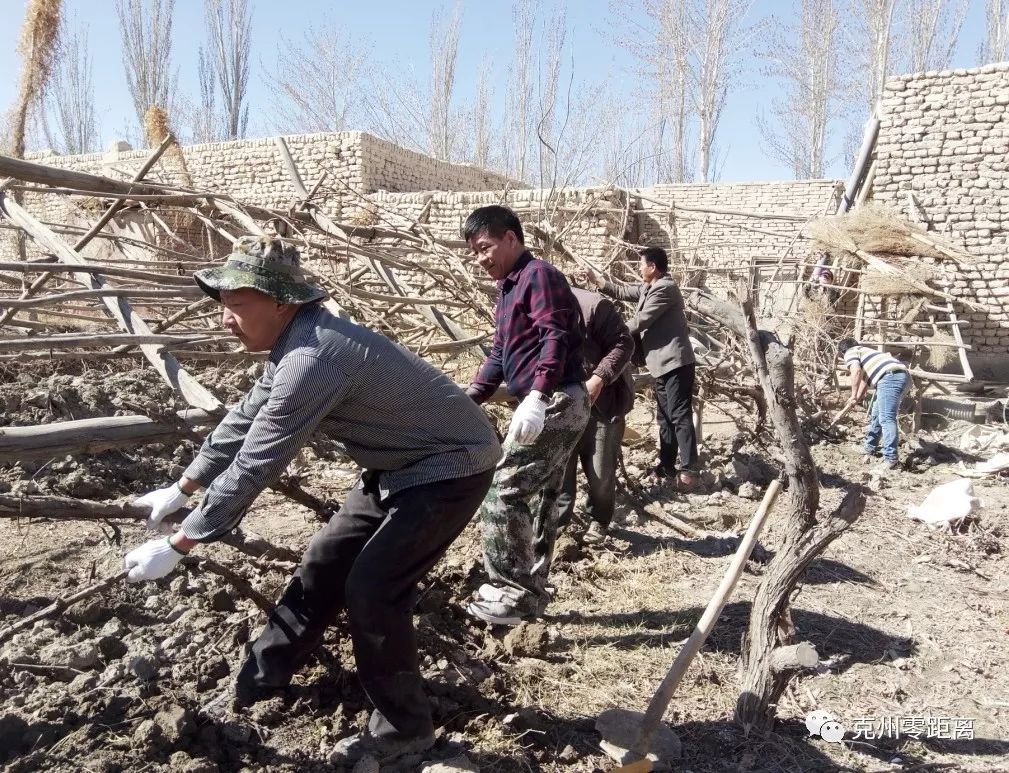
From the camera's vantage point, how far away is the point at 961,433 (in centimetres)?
771

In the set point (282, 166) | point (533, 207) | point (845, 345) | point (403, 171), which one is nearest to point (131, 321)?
point (845, 345)

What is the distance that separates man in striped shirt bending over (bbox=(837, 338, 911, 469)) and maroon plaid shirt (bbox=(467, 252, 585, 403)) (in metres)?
4.45

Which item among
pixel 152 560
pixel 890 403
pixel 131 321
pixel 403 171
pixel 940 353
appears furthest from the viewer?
pixel 403 171

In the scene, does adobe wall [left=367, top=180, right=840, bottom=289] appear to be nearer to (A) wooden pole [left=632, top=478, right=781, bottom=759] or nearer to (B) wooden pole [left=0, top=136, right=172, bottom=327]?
(B) wooden pole [left=0, top=136, right=172, bottom=327]

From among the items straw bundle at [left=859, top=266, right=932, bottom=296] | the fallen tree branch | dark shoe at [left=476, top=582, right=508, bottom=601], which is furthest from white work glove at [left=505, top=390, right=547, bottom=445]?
straw bundle at [left=859, top=266, right=932, bottom=296]

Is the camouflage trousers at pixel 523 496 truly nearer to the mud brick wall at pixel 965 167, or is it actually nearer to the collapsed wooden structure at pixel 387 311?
the collapsed wooden structure at pixel 387 311

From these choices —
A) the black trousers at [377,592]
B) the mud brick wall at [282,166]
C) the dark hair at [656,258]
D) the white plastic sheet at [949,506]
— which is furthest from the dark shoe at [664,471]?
the mud brick wall at [282,166]

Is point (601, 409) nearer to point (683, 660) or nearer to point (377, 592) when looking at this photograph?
point (683, 660)

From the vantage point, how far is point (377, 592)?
2.25 metres

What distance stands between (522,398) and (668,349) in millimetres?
2491

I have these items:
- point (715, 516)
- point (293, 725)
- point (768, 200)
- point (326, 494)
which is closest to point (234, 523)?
point (293, 725)

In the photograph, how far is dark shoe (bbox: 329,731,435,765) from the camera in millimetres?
2383

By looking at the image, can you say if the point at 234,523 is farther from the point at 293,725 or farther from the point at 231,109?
the point at 231,109

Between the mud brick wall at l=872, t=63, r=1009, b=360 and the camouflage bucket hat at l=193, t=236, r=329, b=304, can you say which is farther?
the mud brick wall at l=872, t=63, r=1009, b=360
